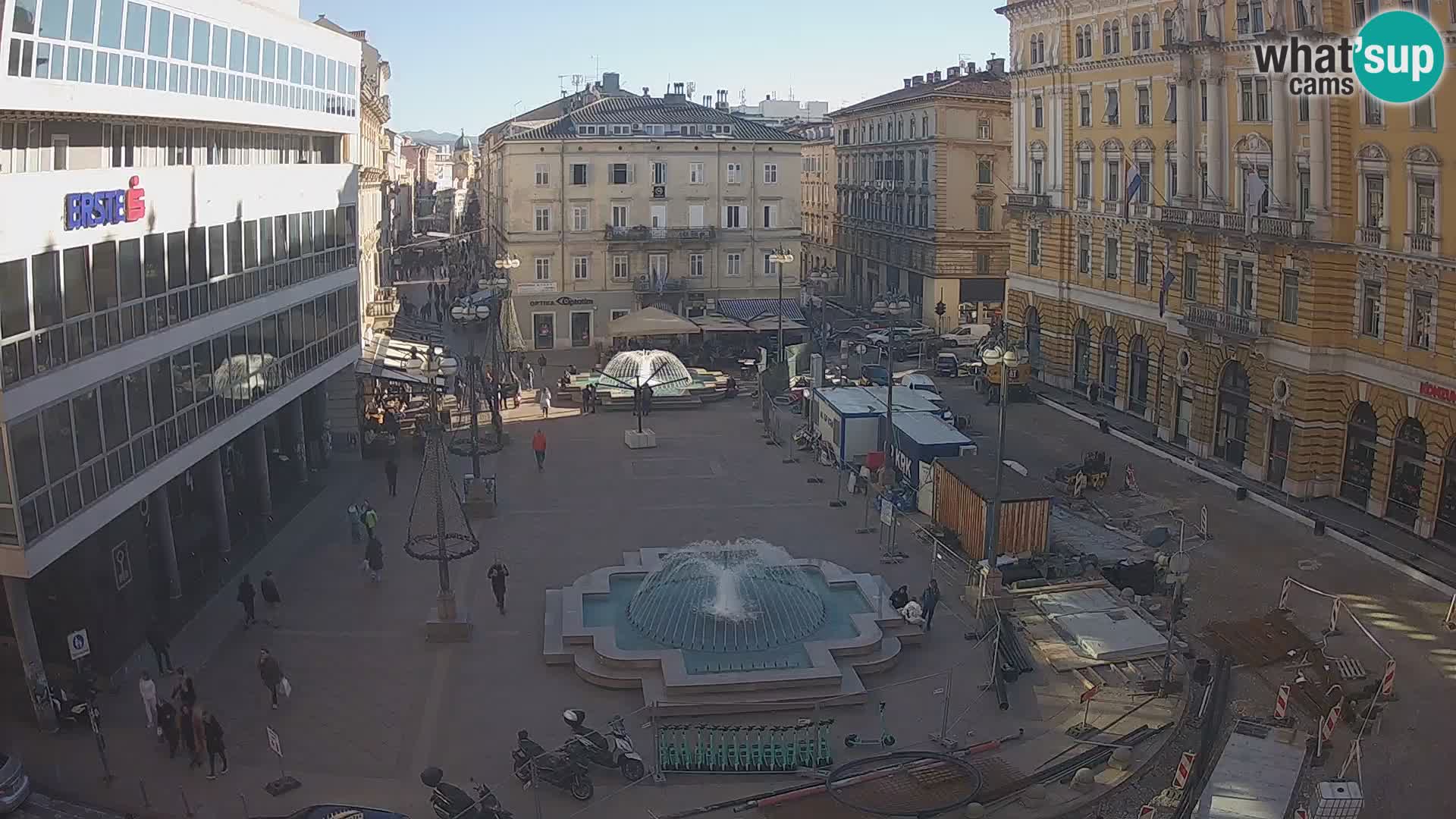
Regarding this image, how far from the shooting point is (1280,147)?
39219 mm

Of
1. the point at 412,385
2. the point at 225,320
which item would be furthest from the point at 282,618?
the point at 412,385

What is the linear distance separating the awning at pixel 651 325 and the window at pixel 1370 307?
30.7 metres

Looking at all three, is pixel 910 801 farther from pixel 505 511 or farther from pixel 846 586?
pixel 505 511

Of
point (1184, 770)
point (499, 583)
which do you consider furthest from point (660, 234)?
point (1184, 770)

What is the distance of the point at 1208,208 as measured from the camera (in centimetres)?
4397

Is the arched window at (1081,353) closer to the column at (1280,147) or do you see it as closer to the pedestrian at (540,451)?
the column at (1280,147)

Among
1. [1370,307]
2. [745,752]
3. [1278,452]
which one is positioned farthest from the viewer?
[1278,452]

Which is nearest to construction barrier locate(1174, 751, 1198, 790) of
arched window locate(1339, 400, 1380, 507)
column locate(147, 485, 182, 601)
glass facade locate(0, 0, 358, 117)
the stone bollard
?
the stone bollard

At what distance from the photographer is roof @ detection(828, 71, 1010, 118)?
74.8 metres

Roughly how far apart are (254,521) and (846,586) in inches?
625

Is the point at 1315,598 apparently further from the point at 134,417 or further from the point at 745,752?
the point at 134,417

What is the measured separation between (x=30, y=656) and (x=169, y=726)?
2990 mm

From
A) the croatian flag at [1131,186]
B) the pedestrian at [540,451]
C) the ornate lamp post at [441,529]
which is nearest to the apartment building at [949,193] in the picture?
the croatian flag at [1131,186]

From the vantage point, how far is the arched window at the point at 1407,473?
34.8m
